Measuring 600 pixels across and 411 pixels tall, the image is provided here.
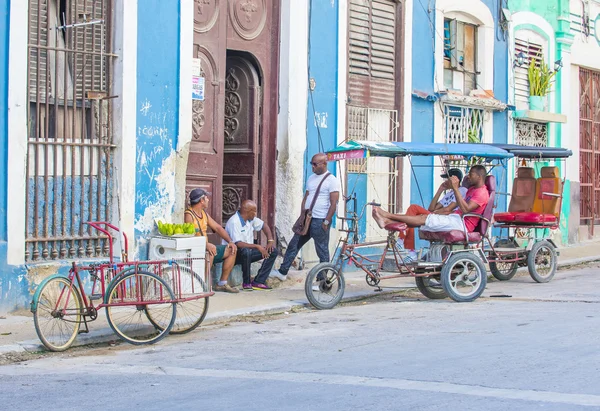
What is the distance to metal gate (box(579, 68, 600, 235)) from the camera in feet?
68.4

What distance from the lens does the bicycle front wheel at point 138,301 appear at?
347 inches

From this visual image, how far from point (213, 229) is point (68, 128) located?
223 cm

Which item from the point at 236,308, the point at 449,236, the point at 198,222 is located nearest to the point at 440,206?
the point at 449,236

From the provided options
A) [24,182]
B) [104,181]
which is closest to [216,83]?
[104,181]

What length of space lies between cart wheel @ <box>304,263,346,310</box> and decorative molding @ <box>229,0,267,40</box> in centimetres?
409

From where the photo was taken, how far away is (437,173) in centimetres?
1666

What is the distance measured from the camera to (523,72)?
757 inches

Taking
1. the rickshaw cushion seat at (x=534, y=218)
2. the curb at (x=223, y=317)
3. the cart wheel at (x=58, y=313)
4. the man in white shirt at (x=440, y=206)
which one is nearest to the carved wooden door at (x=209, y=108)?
the curb at (x=223, y=317)

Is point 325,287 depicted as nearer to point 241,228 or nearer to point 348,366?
point 241,228

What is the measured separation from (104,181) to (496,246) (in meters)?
5.40

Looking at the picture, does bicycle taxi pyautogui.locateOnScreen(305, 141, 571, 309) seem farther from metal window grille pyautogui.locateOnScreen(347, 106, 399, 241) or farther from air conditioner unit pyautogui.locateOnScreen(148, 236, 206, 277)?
metal window grille pyautogui.locateOnScreen(347, 106, 399, 241)

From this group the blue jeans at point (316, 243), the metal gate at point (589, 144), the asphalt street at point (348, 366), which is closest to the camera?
the asphalt street at point (348, 366)

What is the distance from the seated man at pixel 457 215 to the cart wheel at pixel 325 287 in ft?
2.68

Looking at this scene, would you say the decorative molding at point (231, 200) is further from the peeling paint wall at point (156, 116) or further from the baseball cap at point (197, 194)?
the baseball cap at point (197, 194)
